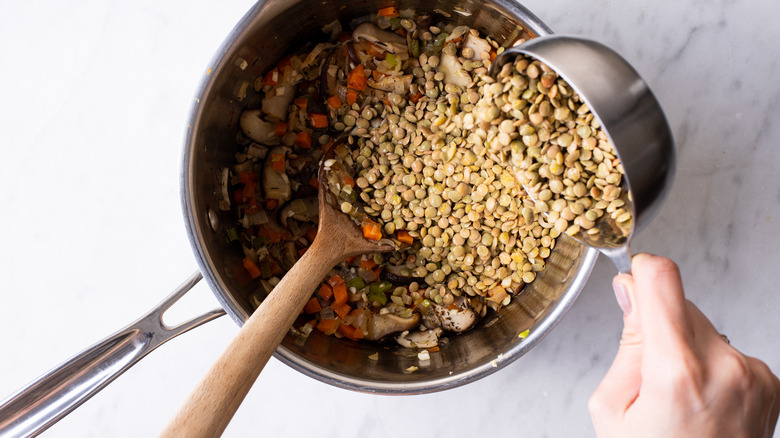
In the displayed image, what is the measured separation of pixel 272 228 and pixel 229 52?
1.71ft

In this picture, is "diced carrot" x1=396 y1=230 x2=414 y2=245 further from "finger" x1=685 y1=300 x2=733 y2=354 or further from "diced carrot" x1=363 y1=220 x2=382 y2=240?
"finger" x1=685 y1=300 x2=733 y2=354

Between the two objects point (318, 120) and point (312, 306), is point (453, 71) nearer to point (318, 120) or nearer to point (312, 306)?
point (318, 120)

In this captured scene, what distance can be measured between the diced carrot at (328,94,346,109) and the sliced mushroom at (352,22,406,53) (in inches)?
6.8

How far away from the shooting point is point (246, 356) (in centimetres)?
107

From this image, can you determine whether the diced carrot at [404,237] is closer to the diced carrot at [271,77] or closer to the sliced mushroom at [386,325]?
the sliced mushroom at [386,325]

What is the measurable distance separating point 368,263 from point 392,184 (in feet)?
0.78

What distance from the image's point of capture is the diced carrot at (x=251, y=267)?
4.67ft

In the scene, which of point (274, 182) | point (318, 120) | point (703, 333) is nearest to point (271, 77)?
point (318, 120)

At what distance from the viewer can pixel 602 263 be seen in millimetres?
1565

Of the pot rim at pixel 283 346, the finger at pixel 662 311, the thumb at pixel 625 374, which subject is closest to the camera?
the finger at pixel 662 311

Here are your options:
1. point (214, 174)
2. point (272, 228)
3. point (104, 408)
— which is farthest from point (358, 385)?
point (104, 408)

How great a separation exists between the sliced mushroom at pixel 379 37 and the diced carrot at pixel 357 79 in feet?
0.26

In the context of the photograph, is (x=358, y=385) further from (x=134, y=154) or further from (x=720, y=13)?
(x=720, y=13)

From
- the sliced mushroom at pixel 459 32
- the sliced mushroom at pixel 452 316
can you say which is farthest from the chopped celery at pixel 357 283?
the sliced mushroom at pixel 459 32
